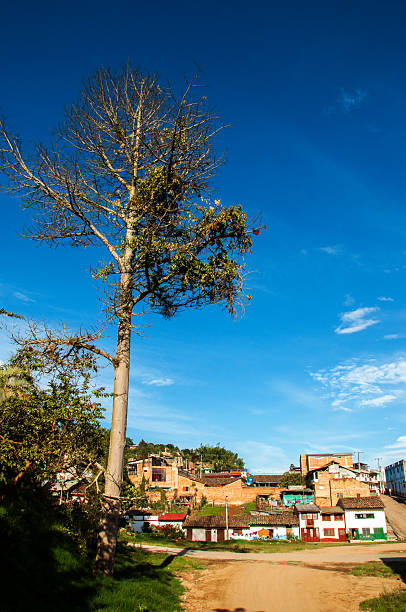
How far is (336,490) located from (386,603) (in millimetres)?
50585

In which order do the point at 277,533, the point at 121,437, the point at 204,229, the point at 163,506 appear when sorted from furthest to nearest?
the point at 163,506 → the point at 277,533 → the point at 204,229 → the point at 121,437

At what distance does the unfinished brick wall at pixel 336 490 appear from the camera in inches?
2254

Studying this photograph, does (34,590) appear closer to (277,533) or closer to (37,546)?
(37,546)

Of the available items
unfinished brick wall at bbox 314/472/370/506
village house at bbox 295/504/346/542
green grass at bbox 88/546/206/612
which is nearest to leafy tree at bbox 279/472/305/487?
unfinished brick wall at bbox 314/472/370/506

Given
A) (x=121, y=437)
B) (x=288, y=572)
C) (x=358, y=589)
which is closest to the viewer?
(x=121, y=437)

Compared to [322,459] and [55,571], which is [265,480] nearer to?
[322,459]

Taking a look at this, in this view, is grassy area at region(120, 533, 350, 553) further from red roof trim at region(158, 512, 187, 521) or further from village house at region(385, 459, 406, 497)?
village house at region(385, 459, 406, 497)

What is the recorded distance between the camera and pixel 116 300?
9945mm

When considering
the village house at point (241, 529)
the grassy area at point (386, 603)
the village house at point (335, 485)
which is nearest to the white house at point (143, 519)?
the village house at point (241, 529)

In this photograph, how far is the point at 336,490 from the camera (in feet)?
190

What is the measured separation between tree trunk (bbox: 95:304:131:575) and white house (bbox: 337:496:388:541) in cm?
4679

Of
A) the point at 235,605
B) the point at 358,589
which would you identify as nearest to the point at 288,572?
the point at 358,589

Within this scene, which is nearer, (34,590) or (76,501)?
(34,590)

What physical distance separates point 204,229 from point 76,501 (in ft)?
25.6
